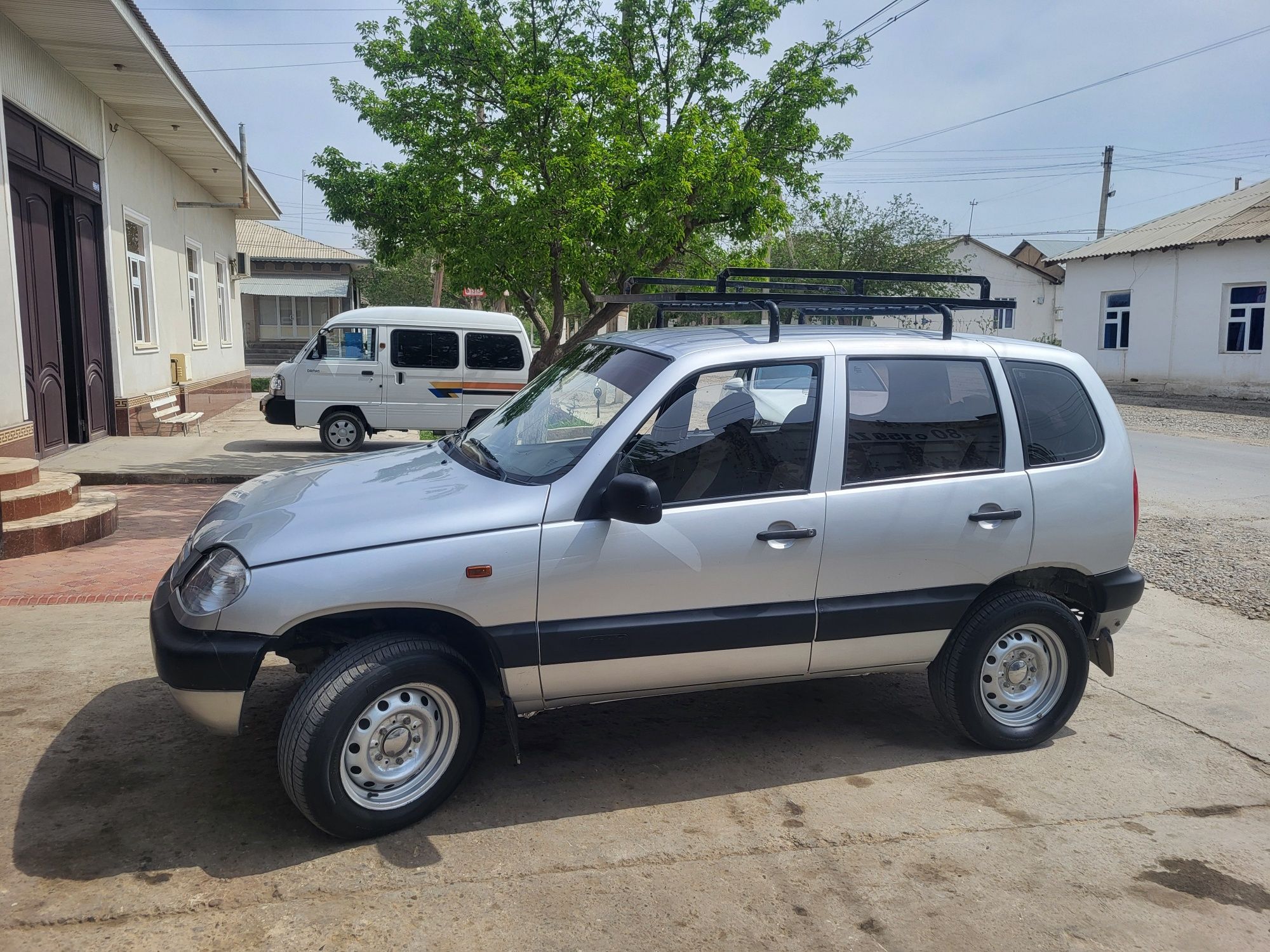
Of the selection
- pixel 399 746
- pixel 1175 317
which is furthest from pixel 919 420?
pixel 1175 317

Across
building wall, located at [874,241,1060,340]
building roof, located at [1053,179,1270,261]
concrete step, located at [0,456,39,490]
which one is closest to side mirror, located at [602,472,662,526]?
concrete step, located at [0,456,39,490]

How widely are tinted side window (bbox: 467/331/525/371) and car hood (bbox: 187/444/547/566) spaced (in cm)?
1131

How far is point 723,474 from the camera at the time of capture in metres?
4.00

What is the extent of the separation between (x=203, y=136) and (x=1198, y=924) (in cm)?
1692

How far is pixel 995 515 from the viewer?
425 centimetres

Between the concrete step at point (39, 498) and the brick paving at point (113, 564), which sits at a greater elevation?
the concrete step at point (39, 498)

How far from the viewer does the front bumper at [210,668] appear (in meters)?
3.40

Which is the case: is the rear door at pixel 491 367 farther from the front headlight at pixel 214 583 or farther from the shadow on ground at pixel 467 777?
the front headlight at pixel 214 583

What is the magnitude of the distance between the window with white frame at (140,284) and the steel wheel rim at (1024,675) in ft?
46.3

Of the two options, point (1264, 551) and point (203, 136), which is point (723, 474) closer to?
point (1264, 551)

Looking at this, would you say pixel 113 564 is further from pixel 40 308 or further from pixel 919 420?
pixel 919 420

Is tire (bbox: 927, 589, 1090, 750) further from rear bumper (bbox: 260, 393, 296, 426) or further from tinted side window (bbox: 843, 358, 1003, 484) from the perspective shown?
rear bumper (bbox: 260, 393, 296, 426)

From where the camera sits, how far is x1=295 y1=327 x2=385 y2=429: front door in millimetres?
15094

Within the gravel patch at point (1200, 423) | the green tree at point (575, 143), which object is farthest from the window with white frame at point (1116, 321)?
the green tree at point (575, 143)
